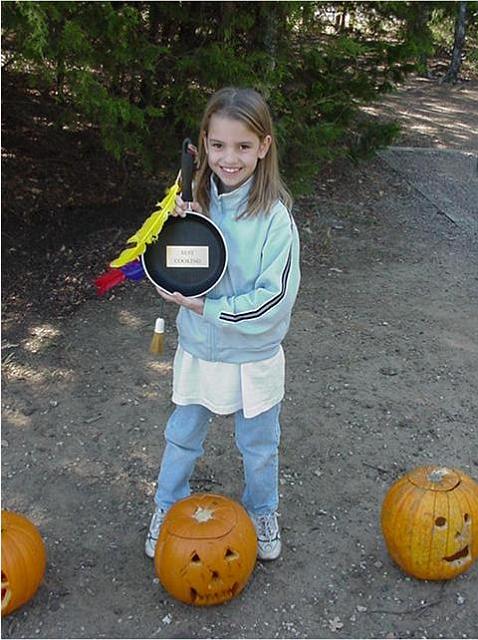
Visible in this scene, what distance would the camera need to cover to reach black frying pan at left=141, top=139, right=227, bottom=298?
2.78 m

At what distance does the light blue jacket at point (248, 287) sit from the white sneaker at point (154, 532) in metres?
0.78

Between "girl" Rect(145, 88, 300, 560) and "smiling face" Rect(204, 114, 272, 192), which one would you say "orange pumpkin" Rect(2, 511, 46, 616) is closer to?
"girl" Rect(145, 88, 300, 560)

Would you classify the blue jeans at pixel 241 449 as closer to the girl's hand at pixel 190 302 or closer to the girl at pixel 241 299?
the girl at pixel 241 299

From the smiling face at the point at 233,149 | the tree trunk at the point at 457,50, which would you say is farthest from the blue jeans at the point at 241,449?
the tree trunk at the point at 457,50

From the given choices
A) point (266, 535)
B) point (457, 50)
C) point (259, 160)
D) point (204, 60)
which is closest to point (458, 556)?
point (266, 535)

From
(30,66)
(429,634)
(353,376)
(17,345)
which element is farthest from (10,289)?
(429,634)

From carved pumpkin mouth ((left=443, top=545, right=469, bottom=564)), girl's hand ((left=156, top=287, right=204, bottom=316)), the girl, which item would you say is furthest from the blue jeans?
carved pumpkin mouth ((left=443, top=545, right=469, bottom=564))

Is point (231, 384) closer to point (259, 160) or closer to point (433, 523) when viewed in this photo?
point (259, 160)

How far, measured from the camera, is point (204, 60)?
545 cm

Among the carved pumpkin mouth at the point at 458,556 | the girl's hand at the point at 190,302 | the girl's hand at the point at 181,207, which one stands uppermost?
the girl's hand at the point at 181,207

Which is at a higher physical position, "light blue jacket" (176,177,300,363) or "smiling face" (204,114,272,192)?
"smiling face" (204,114,272,192)

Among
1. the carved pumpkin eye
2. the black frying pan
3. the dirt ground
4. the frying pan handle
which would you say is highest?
the frying pan handle

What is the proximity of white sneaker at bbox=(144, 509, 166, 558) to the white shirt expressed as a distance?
1.83 ft

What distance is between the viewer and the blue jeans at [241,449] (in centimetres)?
311
